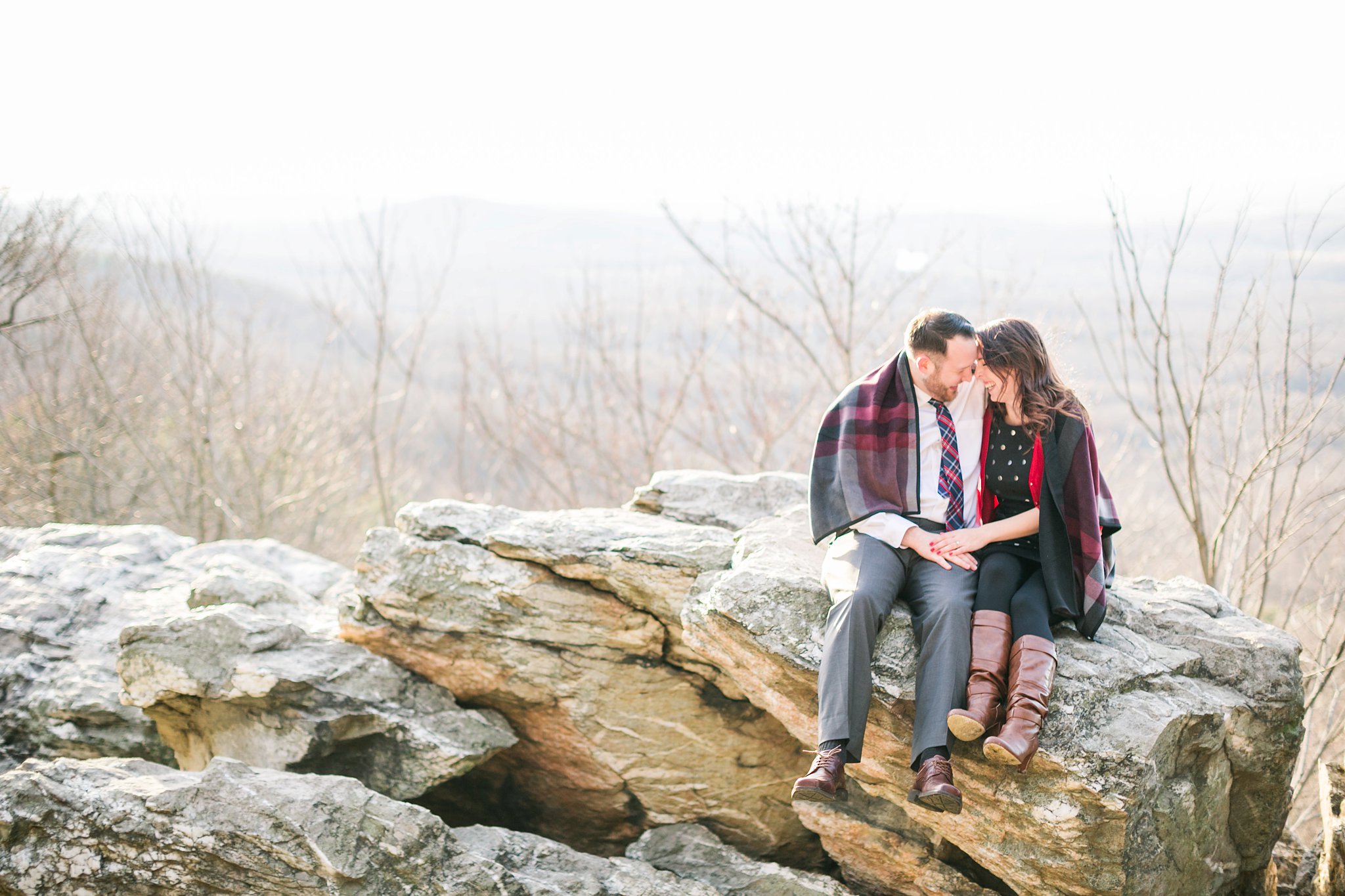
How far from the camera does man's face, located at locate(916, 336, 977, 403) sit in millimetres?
3830

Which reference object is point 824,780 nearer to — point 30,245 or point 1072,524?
point 1072,524

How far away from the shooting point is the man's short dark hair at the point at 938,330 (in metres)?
3.83

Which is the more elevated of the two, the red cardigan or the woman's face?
the woman's face

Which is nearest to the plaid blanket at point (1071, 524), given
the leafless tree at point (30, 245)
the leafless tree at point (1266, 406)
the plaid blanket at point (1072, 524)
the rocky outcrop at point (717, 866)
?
the plaid blanket at point (1072, 524)

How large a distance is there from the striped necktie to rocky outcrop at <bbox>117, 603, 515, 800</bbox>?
9.35 feet

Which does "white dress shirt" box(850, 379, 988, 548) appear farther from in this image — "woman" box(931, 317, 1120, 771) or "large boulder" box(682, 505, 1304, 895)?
"large boulder" box(682, 505, 1304, 895)

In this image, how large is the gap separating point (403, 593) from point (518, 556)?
0.71m

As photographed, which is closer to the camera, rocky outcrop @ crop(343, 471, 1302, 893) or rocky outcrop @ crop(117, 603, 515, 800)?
rocky outcrop @ crop(343, 471, 1302, 893)

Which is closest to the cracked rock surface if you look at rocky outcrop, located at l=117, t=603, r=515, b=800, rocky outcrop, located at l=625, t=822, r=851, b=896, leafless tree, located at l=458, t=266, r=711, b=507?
rocky outcrop, located at l=117, t=603, r=515, b=800

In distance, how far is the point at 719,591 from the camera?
160 inches

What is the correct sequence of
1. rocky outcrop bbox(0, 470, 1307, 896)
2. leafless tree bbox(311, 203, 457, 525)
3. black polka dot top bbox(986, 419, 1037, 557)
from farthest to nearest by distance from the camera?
1. leafless tree bbox(311, 203, 457, 525)
2. black polka dot top bbox(986, 419, 1037, 557)
3. rocky outcrop bbox(0, 470, 1307, 896)

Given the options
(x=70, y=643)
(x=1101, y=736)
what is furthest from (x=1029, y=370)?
(x=70, y=643)

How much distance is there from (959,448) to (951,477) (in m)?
0.14

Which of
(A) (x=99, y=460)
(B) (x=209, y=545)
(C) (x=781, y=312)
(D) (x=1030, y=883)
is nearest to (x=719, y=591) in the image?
(D) (x=1030, y=883)
